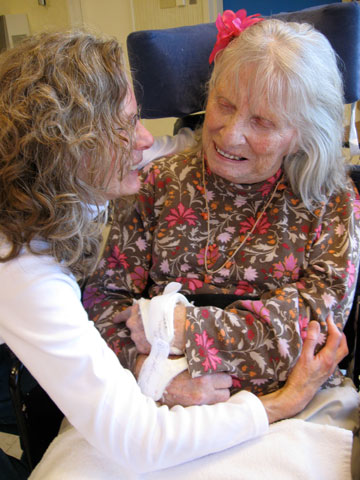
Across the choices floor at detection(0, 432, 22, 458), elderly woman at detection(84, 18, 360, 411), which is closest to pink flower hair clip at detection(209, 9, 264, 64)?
elderly woman at detection(84, 18, 360, 411)

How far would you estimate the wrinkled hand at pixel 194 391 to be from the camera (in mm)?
1108

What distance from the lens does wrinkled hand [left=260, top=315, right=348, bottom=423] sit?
1098mm

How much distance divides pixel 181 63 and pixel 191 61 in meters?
0.04

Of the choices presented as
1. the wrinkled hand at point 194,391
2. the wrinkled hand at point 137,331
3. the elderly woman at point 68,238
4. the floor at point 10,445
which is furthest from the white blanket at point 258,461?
the floor at point 10,445

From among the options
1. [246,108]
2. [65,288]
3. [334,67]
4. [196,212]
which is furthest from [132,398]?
[334,67]

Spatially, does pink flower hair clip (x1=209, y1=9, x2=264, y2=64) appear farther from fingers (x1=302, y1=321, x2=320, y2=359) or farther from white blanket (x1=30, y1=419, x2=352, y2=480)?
white blanket (x1=30, y1=419, x2=352, y2=480)

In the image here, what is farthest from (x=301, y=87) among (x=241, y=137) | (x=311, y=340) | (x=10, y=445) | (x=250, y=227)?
(x=10, y=445)

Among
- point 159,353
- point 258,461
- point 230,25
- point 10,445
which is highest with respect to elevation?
point 230,25

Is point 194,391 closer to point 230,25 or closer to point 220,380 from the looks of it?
point 220,380

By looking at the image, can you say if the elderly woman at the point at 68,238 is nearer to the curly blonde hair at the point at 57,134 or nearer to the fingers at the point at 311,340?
the curly blonde hair at the point at 57,134

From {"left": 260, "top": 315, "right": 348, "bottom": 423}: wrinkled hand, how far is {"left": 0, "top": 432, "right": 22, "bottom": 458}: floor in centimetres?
126

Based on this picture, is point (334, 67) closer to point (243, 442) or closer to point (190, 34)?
point (190, 34)

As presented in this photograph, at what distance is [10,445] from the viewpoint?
192cm

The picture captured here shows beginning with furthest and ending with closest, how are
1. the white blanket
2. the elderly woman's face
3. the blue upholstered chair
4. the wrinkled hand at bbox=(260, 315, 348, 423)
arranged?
1. the blue upholstered chair
2. the elderly woman's face
3. the wrinkled hand at bbox=(260, 315, 348, 423)
4. the white blanket
